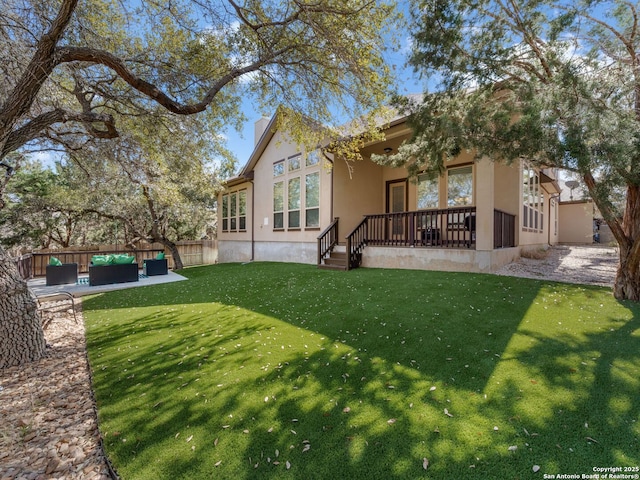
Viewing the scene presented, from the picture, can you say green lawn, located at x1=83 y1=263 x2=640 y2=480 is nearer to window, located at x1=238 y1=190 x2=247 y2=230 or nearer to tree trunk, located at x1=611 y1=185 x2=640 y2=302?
tree trunk, located at x1=611 y1=185 x2=640 y2=302

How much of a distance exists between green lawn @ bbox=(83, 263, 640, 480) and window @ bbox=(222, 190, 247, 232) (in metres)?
12.9

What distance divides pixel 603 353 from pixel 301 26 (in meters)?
6.68

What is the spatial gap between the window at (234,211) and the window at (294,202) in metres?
4.97

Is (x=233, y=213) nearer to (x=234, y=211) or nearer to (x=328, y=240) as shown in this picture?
(x=234, y=211)

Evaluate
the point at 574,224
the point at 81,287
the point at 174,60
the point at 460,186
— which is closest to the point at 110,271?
the point at 81,287

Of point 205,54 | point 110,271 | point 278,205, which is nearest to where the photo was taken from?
point 205,54

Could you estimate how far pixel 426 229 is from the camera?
9.34m

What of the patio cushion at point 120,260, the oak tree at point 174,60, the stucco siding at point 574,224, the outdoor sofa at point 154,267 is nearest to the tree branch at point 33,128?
the oak tree at point 174,60

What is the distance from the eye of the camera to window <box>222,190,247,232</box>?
734 inches

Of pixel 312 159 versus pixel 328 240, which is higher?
pixel 312 159

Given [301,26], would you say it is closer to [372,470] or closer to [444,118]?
[444,118]

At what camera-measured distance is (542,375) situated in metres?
3.21

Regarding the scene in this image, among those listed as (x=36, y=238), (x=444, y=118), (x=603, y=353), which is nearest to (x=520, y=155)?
(x=444, y=118)

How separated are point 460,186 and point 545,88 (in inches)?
245
